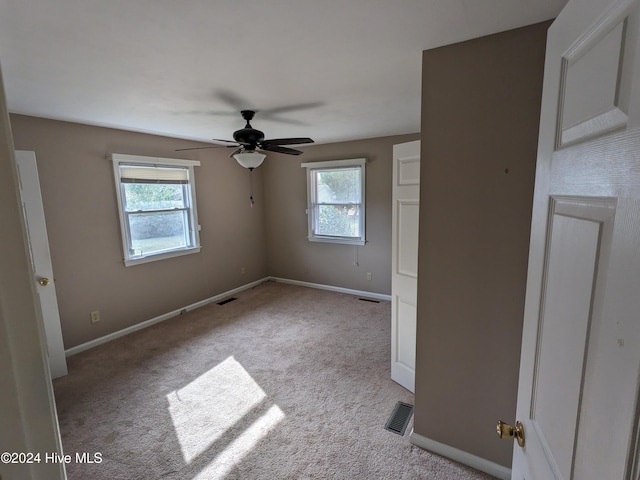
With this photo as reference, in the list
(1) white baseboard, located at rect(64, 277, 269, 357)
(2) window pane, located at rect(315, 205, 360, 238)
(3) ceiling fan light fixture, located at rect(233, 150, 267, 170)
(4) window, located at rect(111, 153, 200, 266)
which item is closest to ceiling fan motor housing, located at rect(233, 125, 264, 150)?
(3) ceiling fan light fixture, located at rect(233, 150, 267, 170)

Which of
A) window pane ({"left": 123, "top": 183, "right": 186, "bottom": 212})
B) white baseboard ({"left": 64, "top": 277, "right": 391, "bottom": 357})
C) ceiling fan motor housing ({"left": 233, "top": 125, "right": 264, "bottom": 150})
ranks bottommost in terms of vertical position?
white baseboard ({"left": 64, "top": 277, "right": 391, "bottom": 357})

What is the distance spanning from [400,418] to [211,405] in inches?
56.3

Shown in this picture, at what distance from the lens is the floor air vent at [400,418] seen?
2116mm

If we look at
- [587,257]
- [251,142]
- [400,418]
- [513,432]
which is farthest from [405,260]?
[587,257]

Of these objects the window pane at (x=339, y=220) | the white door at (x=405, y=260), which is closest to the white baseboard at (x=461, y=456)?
the white door at (x=405, y=260)

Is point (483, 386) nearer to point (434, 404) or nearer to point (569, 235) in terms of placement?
point (434, 404)

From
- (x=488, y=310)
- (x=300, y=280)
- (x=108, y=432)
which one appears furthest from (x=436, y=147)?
(x=300, y=280)

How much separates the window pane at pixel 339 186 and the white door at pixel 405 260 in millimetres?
2224

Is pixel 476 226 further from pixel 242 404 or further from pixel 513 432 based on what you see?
pixel 242 404

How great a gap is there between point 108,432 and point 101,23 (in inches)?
96.9

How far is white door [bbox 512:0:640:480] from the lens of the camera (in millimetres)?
470

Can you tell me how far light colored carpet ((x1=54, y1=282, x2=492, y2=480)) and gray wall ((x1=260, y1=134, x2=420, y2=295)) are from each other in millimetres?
1101

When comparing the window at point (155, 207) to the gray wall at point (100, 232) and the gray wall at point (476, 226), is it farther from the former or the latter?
the gray wall at point (476, 226)

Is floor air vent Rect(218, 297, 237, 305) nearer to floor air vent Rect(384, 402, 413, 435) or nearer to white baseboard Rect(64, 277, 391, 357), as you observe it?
white baseboard Rect(64, 277, 391, 357)
